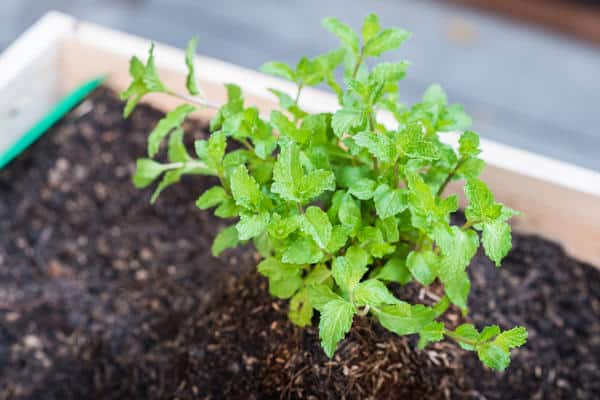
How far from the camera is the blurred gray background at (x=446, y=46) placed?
6.23ft

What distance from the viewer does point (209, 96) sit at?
139cm

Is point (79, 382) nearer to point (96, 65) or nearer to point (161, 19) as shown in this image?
point (96, 65)

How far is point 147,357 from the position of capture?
1.23 metres

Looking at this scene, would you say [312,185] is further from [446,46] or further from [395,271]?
[446,46]

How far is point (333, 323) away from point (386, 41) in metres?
0.36

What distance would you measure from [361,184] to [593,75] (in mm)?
1382

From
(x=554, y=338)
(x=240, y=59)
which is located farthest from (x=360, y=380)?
(x=240, y=59)

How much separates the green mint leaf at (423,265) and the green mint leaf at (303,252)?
12 centimetres

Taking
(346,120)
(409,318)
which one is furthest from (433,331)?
(346,120)

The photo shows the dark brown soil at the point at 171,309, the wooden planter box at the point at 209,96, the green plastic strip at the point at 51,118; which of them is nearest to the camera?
the dark brown soil at the point at 171,309

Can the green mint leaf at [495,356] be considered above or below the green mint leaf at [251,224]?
below

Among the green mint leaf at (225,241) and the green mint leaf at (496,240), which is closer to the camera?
the green mint leaf at (496,240)

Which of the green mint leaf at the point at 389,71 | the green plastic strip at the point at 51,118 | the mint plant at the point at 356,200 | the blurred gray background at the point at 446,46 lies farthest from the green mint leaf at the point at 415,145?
the blurred gray background at the point at 446,46

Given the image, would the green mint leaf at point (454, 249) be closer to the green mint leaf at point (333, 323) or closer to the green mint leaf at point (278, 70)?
the green mint leaf at point (333, 323)
